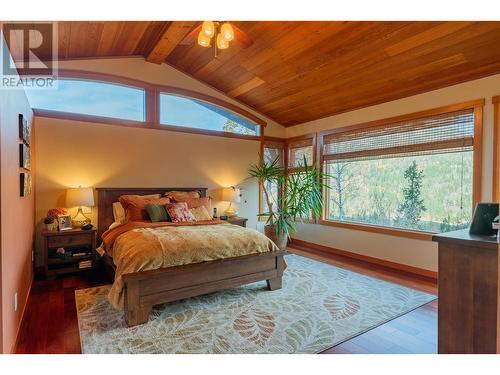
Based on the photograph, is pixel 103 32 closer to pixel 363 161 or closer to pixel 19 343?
pixel 19 343

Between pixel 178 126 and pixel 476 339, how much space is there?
4.78 metres

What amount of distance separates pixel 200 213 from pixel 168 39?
258 cm

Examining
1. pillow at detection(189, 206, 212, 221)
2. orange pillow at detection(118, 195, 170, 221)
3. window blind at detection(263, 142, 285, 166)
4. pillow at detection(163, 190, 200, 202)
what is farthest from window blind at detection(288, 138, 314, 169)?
orange pillow at detection(118, 195, 170, 221)

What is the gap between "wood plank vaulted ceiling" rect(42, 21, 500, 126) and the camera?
10.4 ft

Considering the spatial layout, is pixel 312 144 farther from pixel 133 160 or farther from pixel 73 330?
pixel 73 330

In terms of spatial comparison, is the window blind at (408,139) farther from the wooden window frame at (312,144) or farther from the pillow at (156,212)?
the pillow at (156,212)

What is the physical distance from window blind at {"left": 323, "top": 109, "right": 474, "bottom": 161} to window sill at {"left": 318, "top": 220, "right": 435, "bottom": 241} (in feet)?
3.77

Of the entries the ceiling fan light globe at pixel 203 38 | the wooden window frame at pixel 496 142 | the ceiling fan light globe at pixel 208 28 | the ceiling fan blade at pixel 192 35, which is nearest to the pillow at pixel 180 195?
the ceiling fan blade at pixel 192 35

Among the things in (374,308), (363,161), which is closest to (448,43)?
(363,161)

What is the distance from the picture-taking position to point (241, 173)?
19.0 ft

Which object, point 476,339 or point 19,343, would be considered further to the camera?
point 19,343

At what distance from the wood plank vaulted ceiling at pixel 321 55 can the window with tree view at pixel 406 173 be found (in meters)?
0.57

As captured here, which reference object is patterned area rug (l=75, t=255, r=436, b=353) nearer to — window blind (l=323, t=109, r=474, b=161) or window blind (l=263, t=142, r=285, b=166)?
window blind (l=323, t=109, r=474, b=161)
